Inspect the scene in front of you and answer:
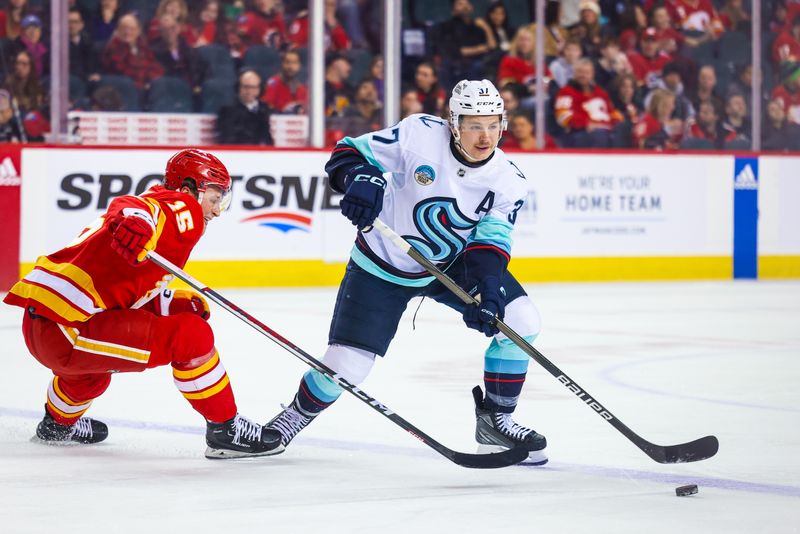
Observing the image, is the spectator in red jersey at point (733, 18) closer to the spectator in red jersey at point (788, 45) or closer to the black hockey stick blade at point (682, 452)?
the spectator in red jersey at point (788, 45)

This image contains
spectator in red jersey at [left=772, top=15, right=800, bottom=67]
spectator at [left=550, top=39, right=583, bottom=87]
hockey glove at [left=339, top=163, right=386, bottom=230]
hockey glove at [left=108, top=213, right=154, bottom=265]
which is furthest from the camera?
spectator in red jersey at [left=772, top=15, right=800, bottom=67]

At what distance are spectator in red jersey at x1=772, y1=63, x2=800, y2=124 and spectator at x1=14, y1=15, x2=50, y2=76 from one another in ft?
16.5

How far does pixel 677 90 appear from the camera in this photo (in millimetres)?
10125

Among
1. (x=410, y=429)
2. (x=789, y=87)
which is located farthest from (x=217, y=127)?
(x=410, y=429)

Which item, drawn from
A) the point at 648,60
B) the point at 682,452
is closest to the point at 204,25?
the point at 648,60

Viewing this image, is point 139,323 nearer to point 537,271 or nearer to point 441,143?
point 441,143

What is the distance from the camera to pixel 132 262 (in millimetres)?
3248

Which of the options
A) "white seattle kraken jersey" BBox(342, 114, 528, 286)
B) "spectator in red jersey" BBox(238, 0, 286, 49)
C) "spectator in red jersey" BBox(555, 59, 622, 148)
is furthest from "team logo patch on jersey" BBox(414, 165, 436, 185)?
"spectator in red jersey" BBox(555, 59, 622, 148)

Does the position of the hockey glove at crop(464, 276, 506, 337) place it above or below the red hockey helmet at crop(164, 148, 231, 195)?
below

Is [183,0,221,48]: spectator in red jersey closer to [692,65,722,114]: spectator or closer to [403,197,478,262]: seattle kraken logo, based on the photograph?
[692,65,722,114]: spectator

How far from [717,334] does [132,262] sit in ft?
12.7

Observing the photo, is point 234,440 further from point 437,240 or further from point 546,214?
point 546,214

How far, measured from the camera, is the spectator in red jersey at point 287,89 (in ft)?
28.7

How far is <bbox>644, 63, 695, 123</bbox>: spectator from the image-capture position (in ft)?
33.1
